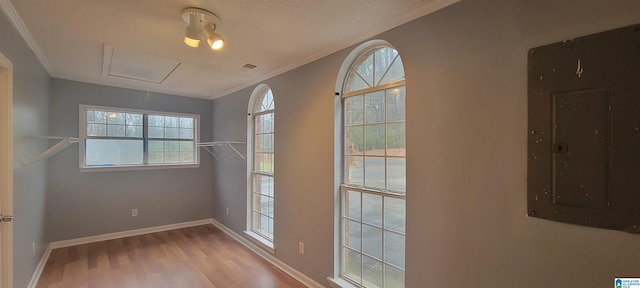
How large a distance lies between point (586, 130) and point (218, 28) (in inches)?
89.9

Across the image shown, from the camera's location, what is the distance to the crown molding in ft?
5.61

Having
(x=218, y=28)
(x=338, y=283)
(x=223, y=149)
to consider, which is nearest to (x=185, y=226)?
(x=223, y=149)

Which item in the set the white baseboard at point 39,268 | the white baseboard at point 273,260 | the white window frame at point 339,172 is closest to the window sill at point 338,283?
the white window frame at point 339,172

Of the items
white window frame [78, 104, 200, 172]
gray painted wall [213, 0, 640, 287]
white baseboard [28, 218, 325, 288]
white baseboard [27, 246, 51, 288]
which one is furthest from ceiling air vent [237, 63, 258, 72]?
white baseboard [27, 246, 51, 288]

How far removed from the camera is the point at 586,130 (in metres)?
1.18

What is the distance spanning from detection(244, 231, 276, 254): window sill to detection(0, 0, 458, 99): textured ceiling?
2.09 m

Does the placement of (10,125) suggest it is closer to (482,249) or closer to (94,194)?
(94,194)

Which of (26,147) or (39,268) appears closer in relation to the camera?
(26,147)

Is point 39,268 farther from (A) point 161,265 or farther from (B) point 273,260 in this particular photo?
(B) point 273,260

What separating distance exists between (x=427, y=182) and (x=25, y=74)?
3.33 meters

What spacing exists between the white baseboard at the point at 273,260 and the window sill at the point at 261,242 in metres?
0.06

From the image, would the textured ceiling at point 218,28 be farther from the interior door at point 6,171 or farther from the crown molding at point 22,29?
the interior door at point 6,171

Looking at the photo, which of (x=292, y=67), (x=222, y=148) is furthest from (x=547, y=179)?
(x=222, y=148)

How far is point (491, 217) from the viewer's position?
1.47 meters
